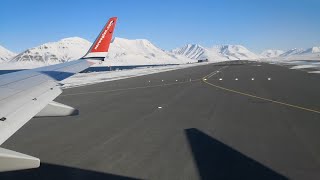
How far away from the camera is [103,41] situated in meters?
11.2

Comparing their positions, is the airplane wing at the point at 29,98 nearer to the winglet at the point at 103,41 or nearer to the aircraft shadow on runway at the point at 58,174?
the winglet at the point at 103,41

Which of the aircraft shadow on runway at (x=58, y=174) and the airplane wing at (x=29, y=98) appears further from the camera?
the aircraft shadow on runway at (x=58, y=174)

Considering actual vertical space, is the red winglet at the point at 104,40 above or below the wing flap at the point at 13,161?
above

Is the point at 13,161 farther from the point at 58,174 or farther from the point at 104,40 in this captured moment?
the point at 104,40

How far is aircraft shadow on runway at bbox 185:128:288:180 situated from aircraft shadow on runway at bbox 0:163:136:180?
2018 mm

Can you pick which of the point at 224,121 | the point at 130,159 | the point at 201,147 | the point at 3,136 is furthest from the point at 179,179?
the point at 224,121

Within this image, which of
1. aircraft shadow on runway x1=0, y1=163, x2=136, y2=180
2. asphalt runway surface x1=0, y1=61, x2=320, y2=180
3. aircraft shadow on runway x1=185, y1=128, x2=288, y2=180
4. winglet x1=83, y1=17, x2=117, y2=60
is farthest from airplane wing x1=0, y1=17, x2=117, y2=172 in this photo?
aircraft shadow on runway x1=185, y1=128, x2=288, y2=180

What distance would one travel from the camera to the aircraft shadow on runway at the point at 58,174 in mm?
7984

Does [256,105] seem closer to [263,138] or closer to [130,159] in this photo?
[263,138]

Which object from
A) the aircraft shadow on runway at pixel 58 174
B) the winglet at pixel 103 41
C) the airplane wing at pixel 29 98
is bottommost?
the aircraft shadow on runway at pixel 58 174

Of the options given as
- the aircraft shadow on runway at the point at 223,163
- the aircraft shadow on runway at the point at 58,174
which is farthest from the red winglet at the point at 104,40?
the aircraft shadow on runway at the point at 58,174

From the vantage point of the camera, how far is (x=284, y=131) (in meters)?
12.4

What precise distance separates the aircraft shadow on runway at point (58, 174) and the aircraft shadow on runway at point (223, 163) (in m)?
2.02

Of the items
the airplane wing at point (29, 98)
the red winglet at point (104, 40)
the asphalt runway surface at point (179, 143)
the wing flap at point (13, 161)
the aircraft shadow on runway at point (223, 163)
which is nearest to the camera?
the wing flap at point (13, 161)
